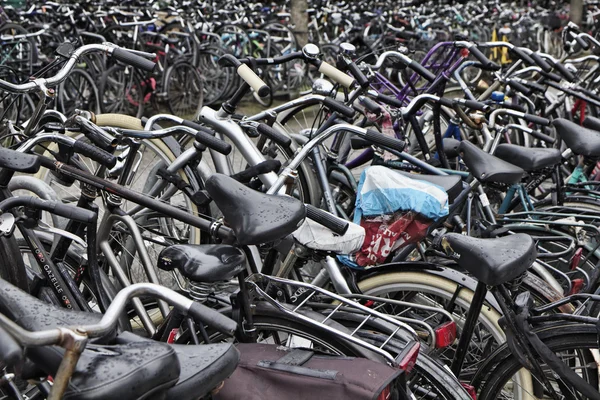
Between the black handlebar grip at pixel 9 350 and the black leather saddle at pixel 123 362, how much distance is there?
0.62 feet

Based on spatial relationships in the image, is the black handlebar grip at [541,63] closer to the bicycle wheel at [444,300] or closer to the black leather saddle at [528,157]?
the black leather saddle at [528,157]

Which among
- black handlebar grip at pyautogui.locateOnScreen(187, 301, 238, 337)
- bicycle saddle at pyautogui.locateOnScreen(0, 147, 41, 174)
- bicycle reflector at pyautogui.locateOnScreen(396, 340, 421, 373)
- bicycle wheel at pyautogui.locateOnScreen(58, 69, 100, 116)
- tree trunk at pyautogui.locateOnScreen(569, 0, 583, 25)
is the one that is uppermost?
tree trunk at pyautogui.locateOnScreen(569, 0, 583, 25)

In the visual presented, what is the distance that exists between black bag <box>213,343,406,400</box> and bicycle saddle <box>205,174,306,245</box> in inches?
15.9

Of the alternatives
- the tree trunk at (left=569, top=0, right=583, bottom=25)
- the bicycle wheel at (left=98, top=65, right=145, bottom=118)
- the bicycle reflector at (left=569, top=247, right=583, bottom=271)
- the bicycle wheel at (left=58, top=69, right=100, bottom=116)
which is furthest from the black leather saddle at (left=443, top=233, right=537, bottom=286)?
the tree trunk at (left=569, top=0, right=583, bottom=25)

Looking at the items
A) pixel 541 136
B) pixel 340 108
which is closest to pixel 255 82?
pixel 340 108

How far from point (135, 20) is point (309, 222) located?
727cm

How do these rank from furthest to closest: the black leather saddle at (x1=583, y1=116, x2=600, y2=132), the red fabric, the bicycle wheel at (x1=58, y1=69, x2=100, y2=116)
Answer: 1. the bicycle wheel at (x1=58, y1=69, x2=100, y2=116)
2. the black leather saddle at (x1=583, y1=116, x2=600, y2=132)
3. the red fabric

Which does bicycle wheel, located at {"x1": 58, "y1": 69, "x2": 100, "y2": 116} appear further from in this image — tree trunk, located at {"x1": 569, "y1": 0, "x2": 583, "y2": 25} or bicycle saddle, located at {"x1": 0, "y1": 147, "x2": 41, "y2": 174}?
tree trunk, located at {"x1": 569, "y1": 0, "x2": 583, "y2": 25}

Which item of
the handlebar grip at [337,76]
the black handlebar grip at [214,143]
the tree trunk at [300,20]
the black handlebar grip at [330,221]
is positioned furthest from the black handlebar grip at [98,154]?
the tree trunk at [300,20]

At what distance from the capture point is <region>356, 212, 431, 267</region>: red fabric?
127 inches

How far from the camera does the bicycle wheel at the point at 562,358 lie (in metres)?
2.65

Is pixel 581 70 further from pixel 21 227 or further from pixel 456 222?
pixel 21 227

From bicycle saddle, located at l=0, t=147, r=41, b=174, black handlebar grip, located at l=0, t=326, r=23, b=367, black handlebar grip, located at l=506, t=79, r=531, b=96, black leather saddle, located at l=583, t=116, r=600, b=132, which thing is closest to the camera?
black handlebar grip, located at l=0, t=326, r=23, b=367

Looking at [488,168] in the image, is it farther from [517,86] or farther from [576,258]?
[517,86]
